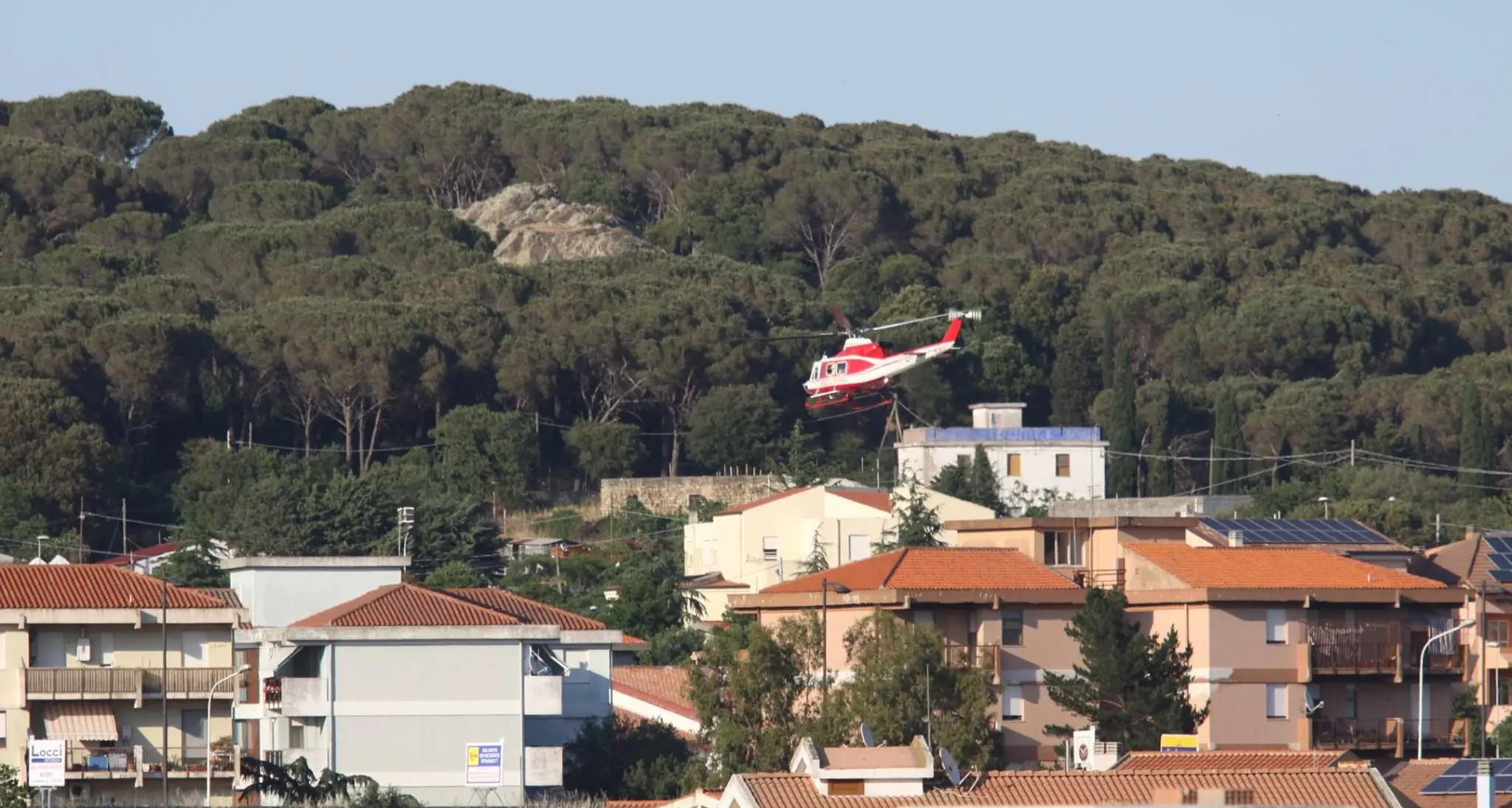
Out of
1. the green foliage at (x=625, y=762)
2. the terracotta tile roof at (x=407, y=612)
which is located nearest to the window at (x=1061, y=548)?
the green foliage at (x=625, y=762)

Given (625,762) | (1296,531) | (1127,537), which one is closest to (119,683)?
(625,762)

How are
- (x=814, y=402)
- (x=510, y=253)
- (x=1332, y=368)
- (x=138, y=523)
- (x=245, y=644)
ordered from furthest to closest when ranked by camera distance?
(x=510, y=253) < (x=1332, y=368) < (x=814, y=402) < (x=138, y=523) < (x=245, y=644)

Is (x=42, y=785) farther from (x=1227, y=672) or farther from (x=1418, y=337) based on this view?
(x=1418, y=337)

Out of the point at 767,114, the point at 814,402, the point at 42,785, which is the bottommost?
the point at 42,785

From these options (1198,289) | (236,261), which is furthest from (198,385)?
(1198,289)

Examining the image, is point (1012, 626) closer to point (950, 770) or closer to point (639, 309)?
point (950, 770)

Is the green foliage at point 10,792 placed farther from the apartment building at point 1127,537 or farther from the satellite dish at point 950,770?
the apartment building at point 1127,537

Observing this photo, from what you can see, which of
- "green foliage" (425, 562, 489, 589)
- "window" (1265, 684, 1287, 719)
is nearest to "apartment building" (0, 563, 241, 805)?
"window" (1265, 684, 1287, 719)
